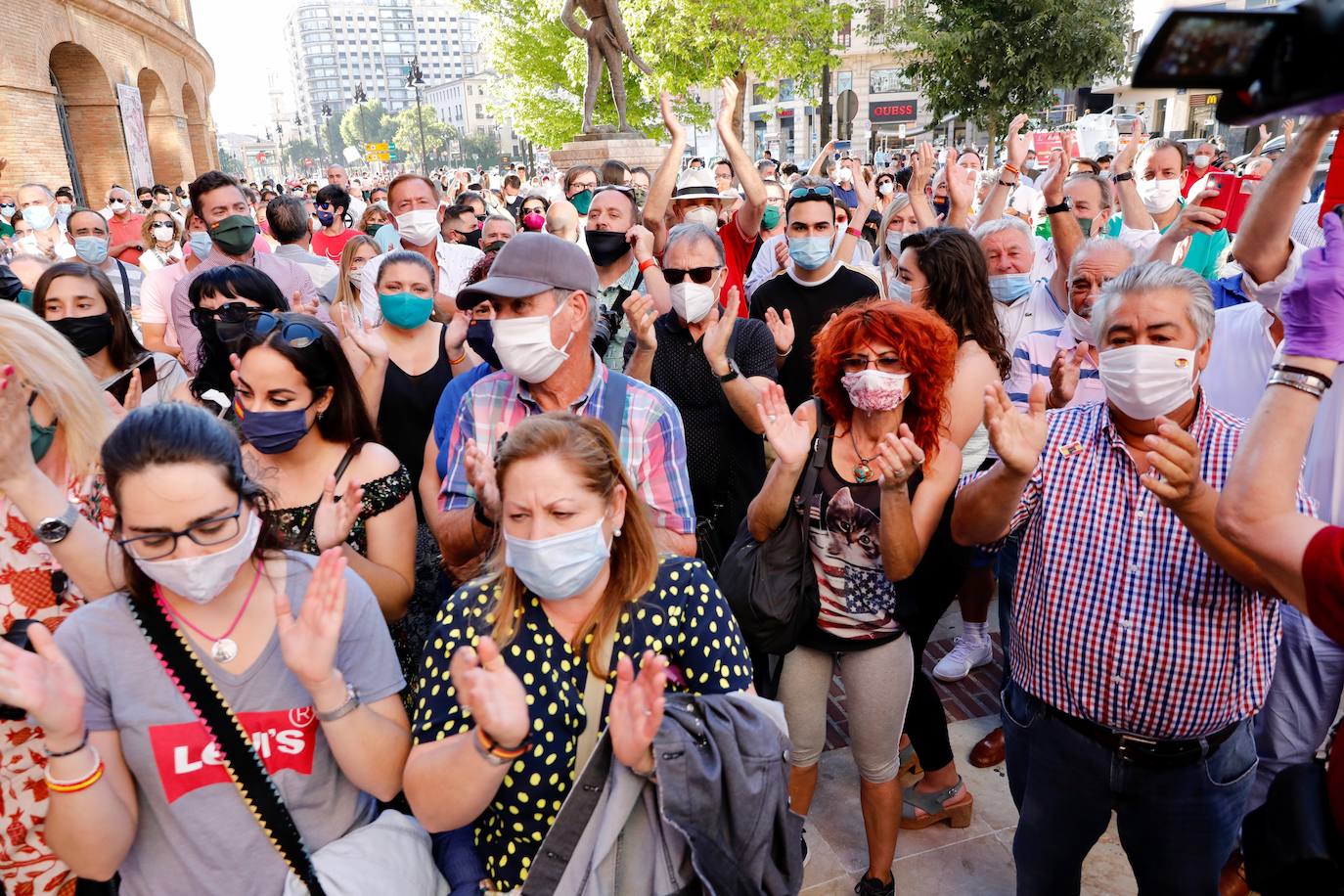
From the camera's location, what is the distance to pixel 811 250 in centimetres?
446

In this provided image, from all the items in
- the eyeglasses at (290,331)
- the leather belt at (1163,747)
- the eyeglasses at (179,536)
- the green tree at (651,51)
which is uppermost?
the green tree at (651,51)

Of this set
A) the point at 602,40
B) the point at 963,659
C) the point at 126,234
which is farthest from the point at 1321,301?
the point at 602,40

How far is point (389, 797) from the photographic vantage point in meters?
1.89

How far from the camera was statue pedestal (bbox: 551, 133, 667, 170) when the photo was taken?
14336mm

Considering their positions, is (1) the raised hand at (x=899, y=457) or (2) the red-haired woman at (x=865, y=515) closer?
(1) the raised hand at (x=899, y=457)

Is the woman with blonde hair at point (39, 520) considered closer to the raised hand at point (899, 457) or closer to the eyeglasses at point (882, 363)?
the raised hand at point (899, 457)

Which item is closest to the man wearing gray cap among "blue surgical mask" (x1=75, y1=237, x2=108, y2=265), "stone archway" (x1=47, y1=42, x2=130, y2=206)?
"blue surgical mask" (x1=75, y1=237, x2=108, y2=265)

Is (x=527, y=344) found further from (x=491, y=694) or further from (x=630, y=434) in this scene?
(x=491, y=694)

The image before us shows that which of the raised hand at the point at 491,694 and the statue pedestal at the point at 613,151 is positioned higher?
the statue pedestal at the point at 613,151

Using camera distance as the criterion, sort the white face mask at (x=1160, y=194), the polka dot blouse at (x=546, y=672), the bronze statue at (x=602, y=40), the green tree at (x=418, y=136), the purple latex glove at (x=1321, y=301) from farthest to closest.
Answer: the green tree at (x=418, y=136) < the bronze statue at (x=602, y=40) < the white face mask at (x=1160, y=194) < the polka dot blouse at (x=546, y=672) < the purple latex glove at (x=1321, y=301)

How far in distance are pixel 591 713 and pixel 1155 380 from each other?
1.61 m

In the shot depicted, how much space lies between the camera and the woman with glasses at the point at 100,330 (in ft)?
11.1

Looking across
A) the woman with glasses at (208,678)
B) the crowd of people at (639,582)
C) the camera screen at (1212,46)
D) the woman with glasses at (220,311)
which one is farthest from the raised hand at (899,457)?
the woman with glasses at (220,311)

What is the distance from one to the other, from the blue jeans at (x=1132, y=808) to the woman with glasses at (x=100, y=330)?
327 centimetres
